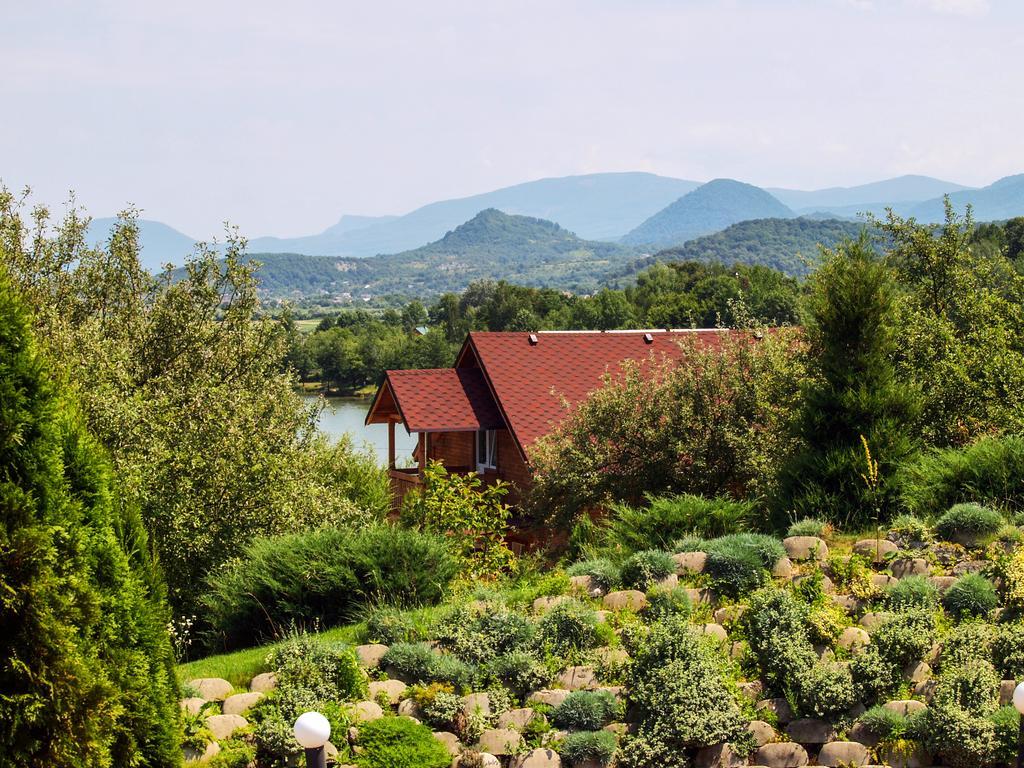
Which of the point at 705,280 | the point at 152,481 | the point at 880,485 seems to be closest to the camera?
the point at 880,485

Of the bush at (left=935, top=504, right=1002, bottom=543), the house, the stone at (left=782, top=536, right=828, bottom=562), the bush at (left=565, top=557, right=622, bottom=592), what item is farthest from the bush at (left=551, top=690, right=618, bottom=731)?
the house

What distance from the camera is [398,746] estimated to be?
25.5ft

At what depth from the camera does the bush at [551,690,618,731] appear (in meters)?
8.11

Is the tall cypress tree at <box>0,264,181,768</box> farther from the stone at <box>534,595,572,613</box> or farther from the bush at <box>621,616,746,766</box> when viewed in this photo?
the stone at <box>534,595,572,613</box>

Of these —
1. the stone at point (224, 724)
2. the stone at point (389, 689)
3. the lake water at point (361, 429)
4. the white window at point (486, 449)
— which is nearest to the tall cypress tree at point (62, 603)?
the stone at point (224, 724)

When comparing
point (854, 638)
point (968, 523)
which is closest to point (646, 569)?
point (854, 638)

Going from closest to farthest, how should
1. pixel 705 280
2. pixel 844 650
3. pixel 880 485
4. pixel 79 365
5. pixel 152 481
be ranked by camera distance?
pixel 844 650 → pixel 880 485 → pixel 152 481 → pixel 79 365 → pixel 705 280

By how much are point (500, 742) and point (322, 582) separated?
3.31 meters

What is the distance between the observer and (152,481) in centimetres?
1341

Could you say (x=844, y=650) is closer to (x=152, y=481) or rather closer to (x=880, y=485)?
(x=880, y=485)

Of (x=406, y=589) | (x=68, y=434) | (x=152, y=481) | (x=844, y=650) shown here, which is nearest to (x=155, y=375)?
(x=152, y=481)

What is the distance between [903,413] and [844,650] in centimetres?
474

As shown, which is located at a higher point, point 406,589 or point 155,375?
point 155,375

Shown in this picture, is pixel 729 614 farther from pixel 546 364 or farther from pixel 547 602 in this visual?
pixel 546 364
